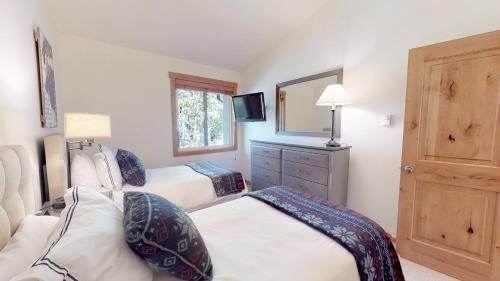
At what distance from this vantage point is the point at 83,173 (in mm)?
1894

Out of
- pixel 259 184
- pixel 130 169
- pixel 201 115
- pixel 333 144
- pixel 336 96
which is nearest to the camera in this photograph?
pixel 130 169

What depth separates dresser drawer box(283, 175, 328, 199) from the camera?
2.41 m

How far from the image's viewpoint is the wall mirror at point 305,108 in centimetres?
278

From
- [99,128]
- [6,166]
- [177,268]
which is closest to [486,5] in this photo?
[177,268]

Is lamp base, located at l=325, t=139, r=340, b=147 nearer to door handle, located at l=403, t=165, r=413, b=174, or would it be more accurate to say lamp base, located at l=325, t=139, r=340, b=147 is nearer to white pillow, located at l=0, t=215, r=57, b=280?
door handle, located at l=403, t=165, r=413, b=174

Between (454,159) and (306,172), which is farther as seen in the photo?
(306,172)

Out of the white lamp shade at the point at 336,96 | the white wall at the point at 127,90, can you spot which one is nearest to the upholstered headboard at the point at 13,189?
the white wall at the point at 127,90

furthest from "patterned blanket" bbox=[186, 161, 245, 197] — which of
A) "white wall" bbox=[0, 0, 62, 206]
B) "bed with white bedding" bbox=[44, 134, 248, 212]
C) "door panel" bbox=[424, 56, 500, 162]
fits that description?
"door panel" bbox=[424, 56, 500, 162]

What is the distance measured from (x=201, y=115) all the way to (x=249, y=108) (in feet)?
3.02

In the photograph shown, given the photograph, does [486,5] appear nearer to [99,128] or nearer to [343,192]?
[343,192]

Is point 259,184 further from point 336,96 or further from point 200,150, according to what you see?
point 336,96

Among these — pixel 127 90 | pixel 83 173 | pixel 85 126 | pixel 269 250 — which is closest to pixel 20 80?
pixel 85 126

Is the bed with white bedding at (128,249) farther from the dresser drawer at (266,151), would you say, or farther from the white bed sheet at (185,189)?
the dresser drawer at (266,151)

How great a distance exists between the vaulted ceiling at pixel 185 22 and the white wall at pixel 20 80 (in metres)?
0.73
